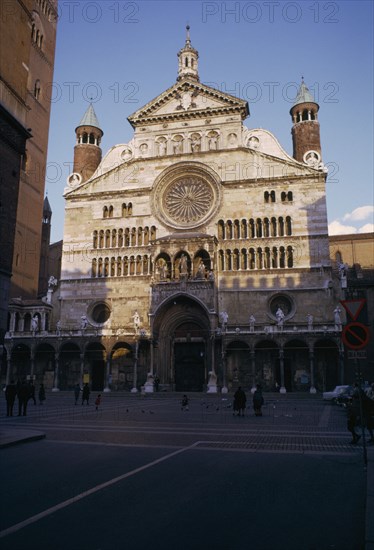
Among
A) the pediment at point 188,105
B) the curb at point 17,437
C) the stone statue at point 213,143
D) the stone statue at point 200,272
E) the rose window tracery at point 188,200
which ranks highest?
the pediment at point 188,105

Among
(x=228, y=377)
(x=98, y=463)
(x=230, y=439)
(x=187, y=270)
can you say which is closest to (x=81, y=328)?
(x=187, y=270)

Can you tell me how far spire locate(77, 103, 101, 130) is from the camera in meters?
50.1

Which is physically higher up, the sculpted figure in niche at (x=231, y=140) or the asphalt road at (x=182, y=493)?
the sculpted figure in niche at (x=231, y=140)

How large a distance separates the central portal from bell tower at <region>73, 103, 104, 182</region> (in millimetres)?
20326

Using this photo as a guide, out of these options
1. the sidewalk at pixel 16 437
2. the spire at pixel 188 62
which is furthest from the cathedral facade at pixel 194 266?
the sidewalk at pixel 16 437

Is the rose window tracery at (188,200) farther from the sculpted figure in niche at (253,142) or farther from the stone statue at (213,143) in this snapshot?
the sculpted figure in niche at (253,142)

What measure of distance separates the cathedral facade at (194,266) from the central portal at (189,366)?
3.9 inches

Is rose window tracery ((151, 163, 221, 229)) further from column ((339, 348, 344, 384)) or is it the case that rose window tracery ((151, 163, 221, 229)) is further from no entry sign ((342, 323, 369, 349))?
no entry sign ((342, 323, 369, 349))

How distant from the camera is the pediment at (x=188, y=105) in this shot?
45.2m

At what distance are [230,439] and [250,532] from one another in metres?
7.73

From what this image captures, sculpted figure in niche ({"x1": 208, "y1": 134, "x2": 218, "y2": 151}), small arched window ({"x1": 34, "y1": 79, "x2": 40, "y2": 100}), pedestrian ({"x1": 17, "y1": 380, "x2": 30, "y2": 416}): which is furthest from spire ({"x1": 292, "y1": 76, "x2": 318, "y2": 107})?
pedestrian ({"x1": 17, "y1": 380, "x2": 30, "y2": 416})

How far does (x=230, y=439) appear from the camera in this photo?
13.3 metres

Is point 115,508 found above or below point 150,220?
below

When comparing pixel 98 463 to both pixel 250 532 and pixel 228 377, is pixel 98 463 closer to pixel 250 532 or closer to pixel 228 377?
pixel 250 532
